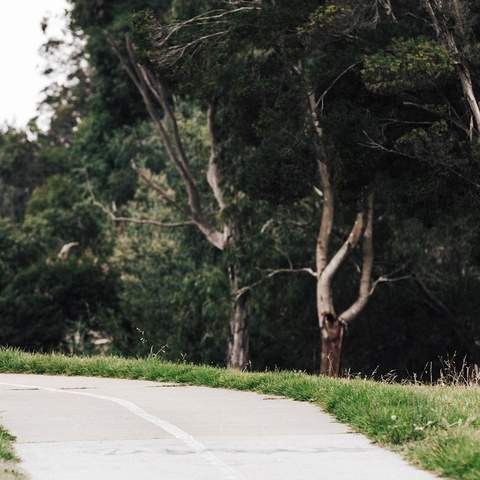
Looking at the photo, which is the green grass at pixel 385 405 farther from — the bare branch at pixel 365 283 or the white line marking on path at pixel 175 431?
the bare branch at pixel 365 283

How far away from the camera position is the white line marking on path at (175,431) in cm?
772

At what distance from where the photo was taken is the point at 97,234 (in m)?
51.2

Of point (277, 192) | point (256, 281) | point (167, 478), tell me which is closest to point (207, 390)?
point (167, 478)

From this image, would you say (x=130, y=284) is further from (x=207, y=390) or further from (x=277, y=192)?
(x=207, y=390)

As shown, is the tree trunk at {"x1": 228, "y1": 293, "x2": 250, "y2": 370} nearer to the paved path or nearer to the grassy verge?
the paved path

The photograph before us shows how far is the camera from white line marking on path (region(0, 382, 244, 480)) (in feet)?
25.3

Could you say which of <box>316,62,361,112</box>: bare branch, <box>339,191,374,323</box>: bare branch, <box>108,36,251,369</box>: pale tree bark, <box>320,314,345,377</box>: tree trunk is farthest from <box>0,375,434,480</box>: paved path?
<box>108,36,251,369</box>: pale tree bark

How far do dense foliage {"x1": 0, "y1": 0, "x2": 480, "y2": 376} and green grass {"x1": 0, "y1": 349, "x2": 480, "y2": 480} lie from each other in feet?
4.71

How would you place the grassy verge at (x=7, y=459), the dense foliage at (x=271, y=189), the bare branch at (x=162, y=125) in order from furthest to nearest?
the bare branch at (x=162, y=125)
the dense foliage at (x=271, y=189)
the grassy verge at (x=7, y=459)

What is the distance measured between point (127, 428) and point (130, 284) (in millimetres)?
32712

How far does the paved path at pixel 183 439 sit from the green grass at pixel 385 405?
0.56 ft

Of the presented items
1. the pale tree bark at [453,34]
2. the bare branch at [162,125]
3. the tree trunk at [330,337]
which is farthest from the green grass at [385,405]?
the bare branch at [162,125]

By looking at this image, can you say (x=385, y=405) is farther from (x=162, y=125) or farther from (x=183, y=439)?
(x=162, y=125)

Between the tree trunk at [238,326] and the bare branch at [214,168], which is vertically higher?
the bare branch at [214,168]
